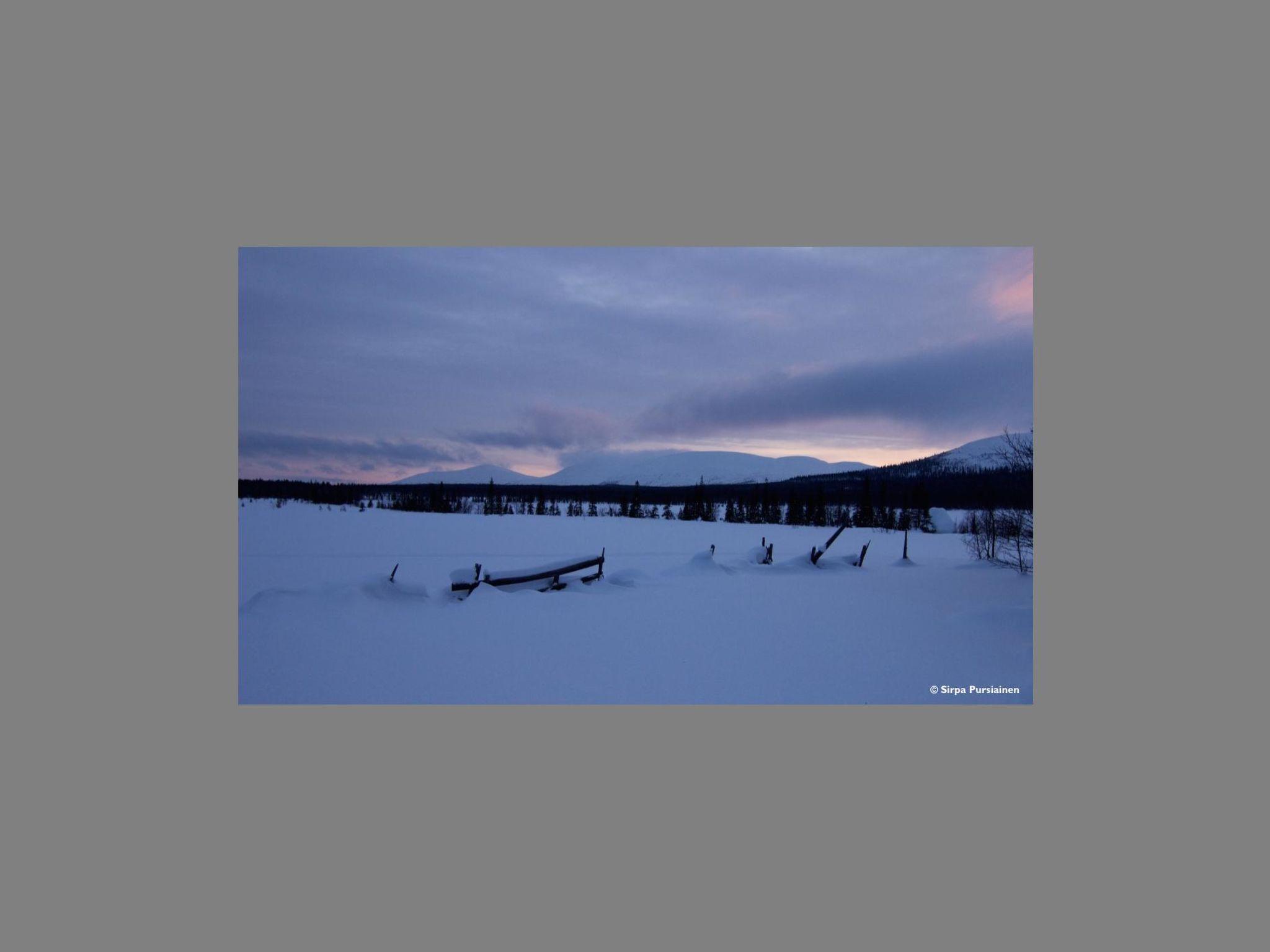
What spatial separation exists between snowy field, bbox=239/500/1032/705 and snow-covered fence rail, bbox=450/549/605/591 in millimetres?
176

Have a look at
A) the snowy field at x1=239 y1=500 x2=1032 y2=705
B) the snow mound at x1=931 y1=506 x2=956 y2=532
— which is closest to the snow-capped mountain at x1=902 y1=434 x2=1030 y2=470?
the snow mound at x1=931 y1=506 x2=956 y2=532

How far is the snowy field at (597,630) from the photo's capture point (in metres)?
4.90

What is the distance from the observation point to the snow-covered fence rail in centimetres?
672

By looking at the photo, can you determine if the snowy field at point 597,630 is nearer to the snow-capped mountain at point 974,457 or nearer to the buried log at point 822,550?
the buried log at point 822,550

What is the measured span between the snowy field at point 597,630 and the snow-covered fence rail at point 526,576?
0.58 ft

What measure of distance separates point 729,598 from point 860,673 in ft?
6.74

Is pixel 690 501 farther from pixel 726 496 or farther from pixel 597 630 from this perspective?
pixel 597 630

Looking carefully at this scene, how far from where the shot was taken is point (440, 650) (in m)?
5.32

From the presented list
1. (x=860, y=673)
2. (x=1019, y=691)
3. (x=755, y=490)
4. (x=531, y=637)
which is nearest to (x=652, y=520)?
(x=755, y=490)

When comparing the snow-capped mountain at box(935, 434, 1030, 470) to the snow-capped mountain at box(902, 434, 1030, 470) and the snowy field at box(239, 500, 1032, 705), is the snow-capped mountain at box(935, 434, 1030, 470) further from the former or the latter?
the snowy field at box(239, 500, 1032, 705)

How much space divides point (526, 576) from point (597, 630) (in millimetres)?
1723

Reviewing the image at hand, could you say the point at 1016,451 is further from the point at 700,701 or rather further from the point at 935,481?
the point at 700,701

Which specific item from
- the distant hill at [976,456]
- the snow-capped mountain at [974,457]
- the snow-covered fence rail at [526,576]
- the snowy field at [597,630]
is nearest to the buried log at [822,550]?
the snowy field at [597,630]

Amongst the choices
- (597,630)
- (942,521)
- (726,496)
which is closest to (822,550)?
(942,521)
